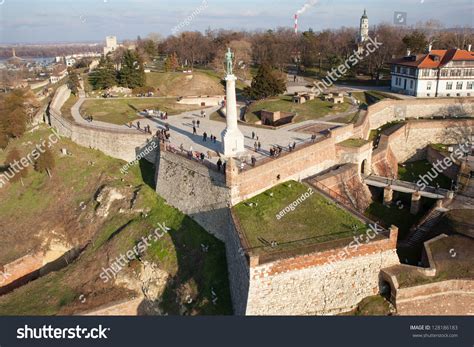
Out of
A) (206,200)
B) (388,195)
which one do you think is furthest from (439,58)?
(206,200)

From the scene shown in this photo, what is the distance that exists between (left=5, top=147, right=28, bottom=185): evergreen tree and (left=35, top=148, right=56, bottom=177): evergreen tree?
131cm

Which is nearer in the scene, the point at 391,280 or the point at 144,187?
the point at 391,280

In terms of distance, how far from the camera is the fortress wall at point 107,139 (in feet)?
103

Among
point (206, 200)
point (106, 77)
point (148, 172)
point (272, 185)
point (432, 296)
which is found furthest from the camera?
point (106, 77)

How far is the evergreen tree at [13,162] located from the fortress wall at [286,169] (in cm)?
2158

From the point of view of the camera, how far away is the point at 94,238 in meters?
25.6

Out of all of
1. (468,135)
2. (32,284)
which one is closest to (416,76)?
(468,135)

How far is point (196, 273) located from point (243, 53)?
50316mm

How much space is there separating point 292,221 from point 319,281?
3507 millimetres

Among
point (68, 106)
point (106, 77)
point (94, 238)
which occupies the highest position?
point (106, 77)

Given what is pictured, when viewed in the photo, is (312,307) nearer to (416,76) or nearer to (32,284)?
(32,284)

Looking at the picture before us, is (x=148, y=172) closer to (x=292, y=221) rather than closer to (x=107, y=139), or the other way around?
(x=107, y=139)

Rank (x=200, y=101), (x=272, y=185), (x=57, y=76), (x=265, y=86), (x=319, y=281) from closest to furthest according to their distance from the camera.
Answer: (x=319, y=281) < (x=272, y=185) < (x=265, y=86) < (x=200, y=101) < (x=57, y=76)

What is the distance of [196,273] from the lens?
66.4ft
